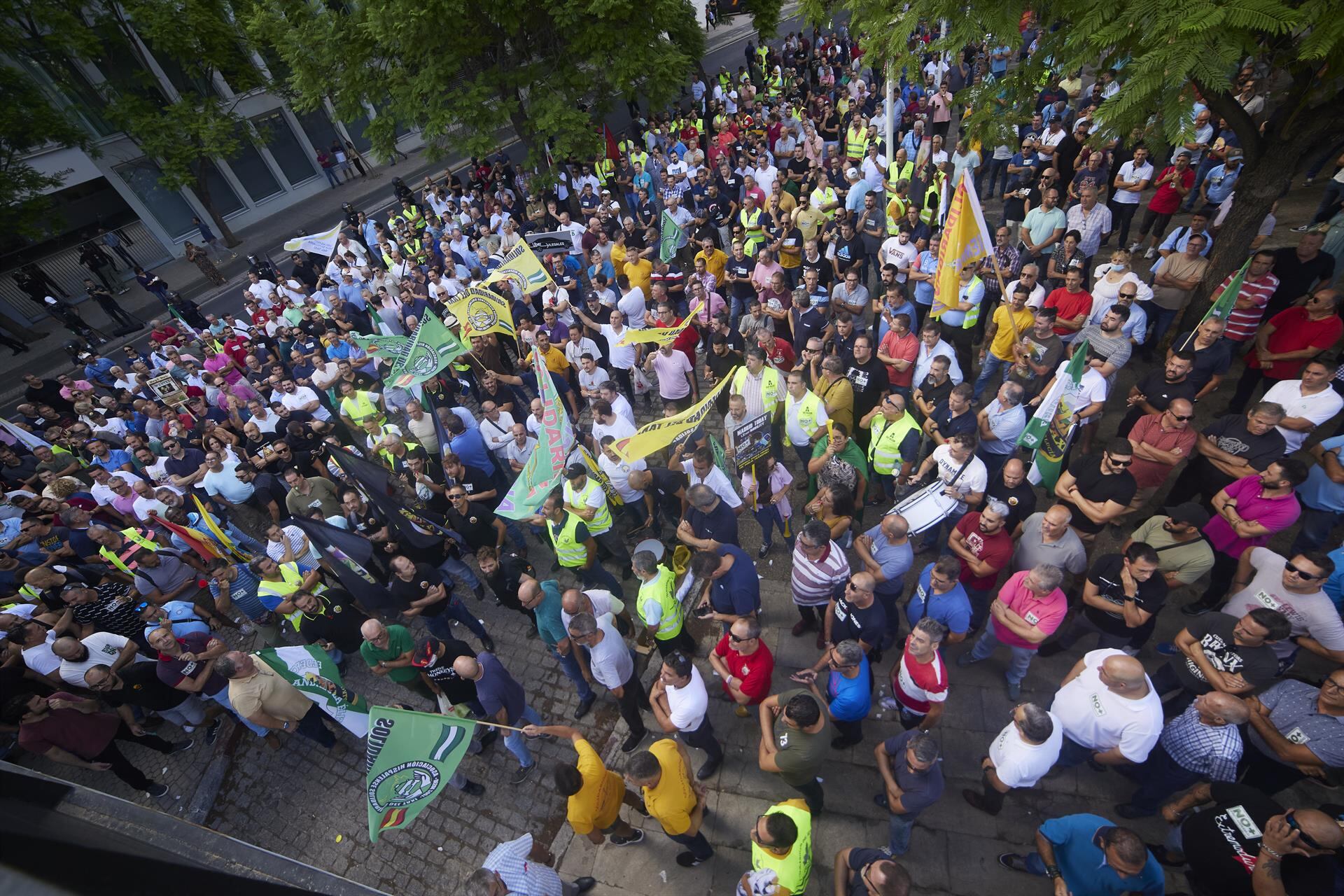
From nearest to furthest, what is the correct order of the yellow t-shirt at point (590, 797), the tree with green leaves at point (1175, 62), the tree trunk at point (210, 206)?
the tree with green leaves at point (1175, 62) < the yellow t-shirt at point (590, 797) < the tree trunk at point (210, 206)

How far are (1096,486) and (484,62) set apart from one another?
18910 mm

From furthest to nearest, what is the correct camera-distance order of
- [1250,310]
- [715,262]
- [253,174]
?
[253,174]
[715,262]
[1250,310]

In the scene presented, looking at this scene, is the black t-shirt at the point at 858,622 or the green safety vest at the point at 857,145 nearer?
the black t-shirt at the point at 858,622

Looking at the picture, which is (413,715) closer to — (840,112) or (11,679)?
(11,679)

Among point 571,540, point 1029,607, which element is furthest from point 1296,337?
point 571,540

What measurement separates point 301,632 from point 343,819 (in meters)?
1.96

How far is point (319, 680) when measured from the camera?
5828 mm

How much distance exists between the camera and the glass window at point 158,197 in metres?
26.3

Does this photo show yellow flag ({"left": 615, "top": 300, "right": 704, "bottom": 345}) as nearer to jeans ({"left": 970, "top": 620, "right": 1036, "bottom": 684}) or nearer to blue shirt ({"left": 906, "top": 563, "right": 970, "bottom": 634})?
blue shirt ({"left": 906, "top": 563, "right": 970, "bottom": 634})

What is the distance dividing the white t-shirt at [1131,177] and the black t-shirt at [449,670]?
11.9 metres

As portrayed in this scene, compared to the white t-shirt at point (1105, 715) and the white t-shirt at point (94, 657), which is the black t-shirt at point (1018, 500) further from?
the white t-shirt at point (94, 657)

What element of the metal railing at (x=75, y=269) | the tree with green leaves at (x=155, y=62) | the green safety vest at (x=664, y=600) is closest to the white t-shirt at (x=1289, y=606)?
the green safety vest at (x=664, y=600)

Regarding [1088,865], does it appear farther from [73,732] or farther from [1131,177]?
[1131,177]

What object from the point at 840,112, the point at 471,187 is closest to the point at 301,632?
the point at 471,187
